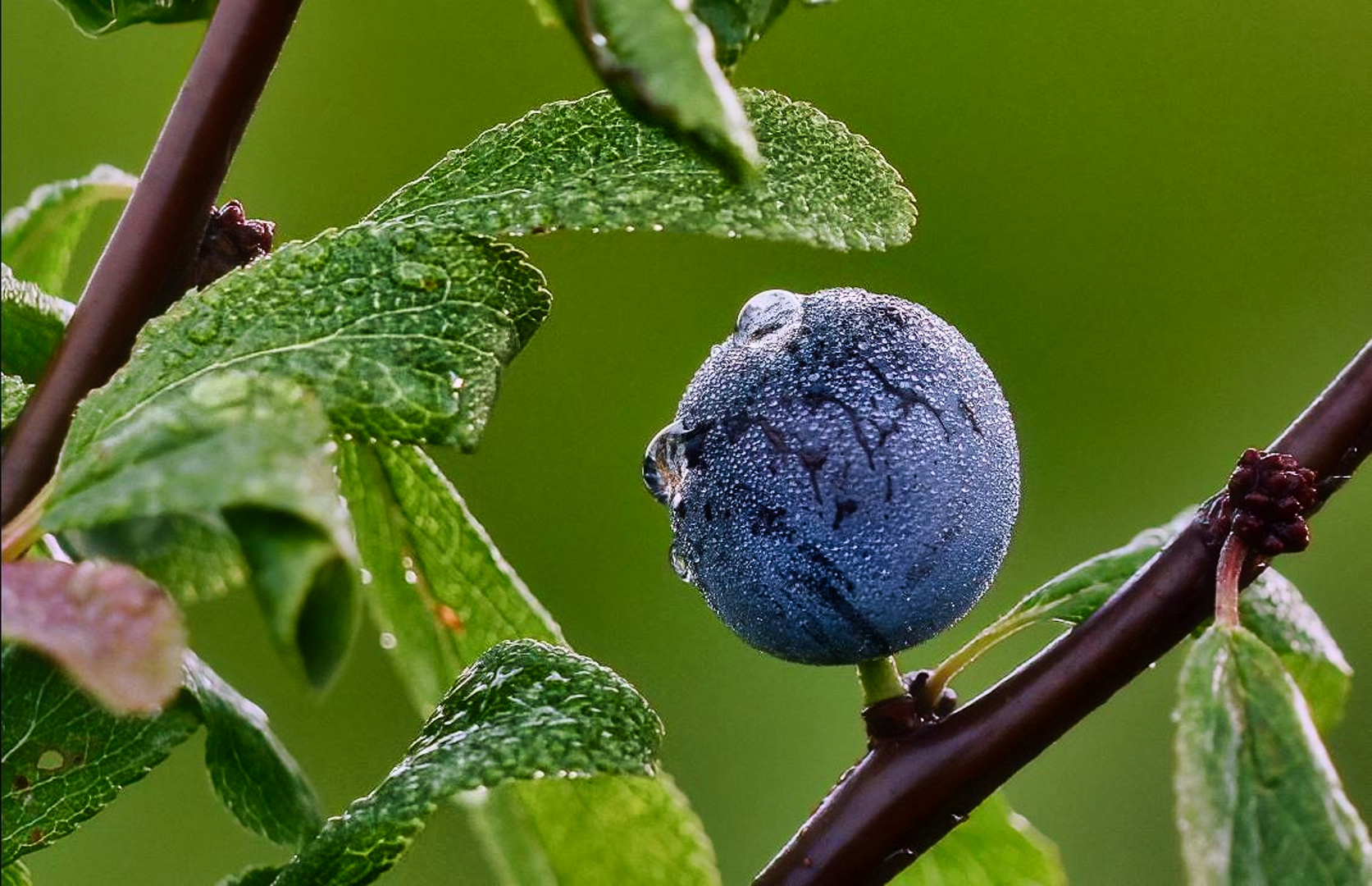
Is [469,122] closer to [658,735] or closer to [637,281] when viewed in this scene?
[637,281]

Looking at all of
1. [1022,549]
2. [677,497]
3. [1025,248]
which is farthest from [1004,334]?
[677,497]

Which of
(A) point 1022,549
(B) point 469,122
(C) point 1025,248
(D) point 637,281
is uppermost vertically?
(B) point 469,122

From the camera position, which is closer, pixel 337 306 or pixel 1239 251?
pixel 337 306

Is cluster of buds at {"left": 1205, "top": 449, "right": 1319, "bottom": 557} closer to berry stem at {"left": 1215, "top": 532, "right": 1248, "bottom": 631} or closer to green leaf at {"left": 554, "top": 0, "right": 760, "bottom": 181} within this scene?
berry stem at {"left": 1215, "top": 532, "right": 1248, "bottom": 631}

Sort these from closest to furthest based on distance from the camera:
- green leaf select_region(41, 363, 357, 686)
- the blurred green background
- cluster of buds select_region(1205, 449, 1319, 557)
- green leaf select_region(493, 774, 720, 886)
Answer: green leaf select_region(41, 363, 357, 686)
cluster of buds select_region(1205, 449, 1319, 557)
green leaf select_region(493, 774, 720, 886)
the blurred green background

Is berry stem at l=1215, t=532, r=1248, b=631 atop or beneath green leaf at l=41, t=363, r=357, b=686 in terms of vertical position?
beneath

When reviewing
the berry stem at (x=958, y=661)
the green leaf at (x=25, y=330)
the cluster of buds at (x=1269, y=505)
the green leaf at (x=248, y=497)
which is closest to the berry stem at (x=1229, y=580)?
the cluster of buds at (x=1269, y=505)

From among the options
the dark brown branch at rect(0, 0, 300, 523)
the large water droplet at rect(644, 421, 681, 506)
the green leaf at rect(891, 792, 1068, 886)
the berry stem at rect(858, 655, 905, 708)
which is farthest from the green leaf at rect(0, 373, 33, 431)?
the green leaf at rect(891, 792, 1068, 886)
